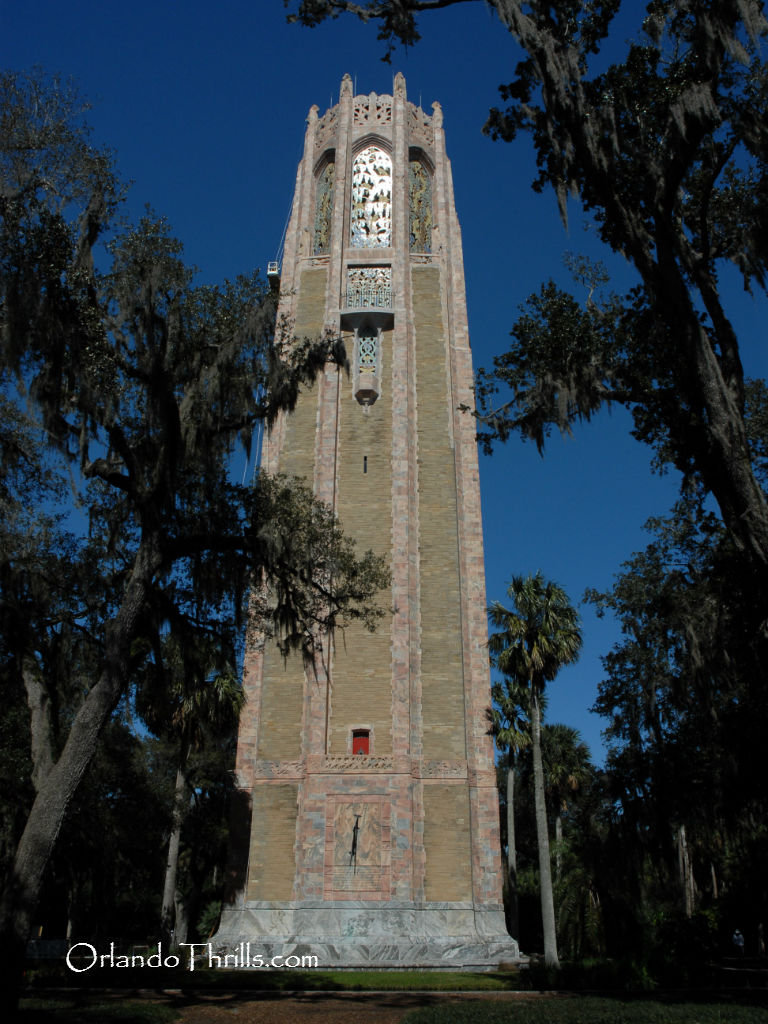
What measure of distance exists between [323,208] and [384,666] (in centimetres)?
2141

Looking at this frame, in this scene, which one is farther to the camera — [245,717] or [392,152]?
[392,152]

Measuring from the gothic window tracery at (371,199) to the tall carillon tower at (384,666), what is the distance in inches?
3.6

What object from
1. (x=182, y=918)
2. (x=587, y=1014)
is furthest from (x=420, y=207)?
(x=182, y=918)

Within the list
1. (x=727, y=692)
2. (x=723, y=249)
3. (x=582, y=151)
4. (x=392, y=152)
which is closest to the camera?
(x=582, y=151)

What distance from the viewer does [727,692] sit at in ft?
78.0

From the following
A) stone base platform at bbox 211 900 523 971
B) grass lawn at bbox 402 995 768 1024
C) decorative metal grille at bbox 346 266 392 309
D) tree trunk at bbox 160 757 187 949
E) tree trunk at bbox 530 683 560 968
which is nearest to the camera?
grass lawn at bbox 402 995 768 1024

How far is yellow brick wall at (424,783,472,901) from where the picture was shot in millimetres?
24562

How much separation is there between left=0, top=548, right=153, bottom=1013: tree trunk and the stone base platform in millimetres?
12530

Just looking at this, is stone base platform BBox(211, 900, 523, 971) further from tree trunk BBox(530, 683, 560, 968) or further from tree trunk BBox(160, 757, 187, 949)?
tree trunk BBox(160, 757, 187, 949)

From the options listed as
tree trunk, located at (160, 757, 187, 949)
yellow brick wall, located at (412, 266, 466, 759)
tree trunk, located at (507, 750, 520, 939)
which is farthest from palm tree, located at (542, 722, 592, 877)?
tree trunk, located at (160, 757, 187, 949)

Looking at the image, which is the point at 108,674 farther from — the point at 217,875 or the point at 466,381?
the point at 217,875

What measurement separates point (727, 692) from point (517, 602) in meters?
7.85

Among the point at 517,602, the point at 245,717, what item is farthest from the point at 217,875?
the point at 517,602

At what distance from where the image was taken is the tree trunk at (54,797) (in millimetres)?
11383
